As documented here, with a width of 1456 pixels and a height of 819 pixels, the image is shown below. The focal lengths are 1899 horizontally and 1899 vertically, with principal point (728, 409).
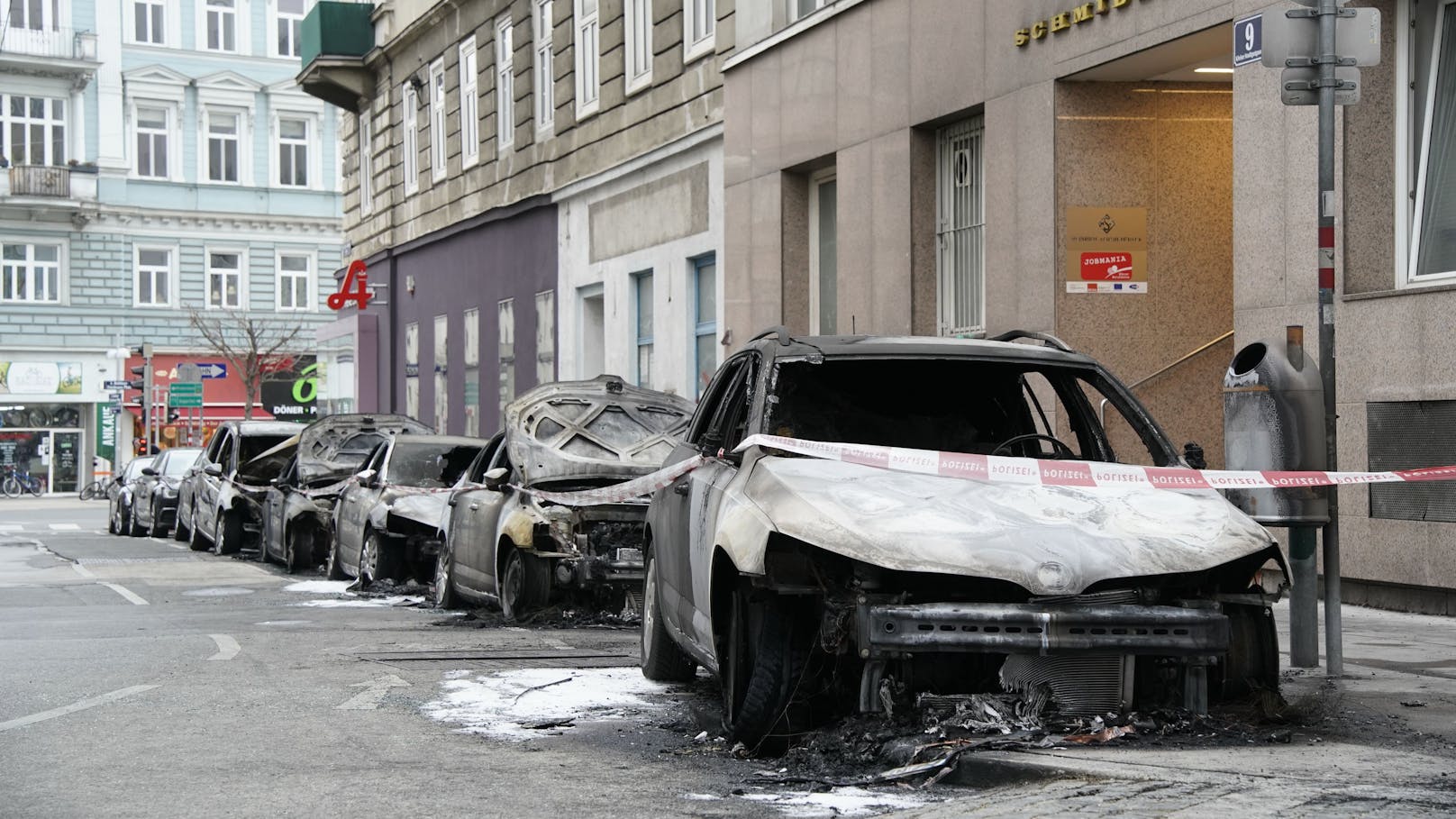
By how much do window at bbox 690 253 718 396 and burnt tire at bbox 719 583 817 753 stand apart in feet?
57.3

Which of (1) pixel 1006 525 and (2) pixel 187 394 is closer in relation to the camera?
(1) pixel 1006 525

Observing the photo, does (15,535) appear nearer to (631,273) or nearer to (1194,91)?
(631,273)

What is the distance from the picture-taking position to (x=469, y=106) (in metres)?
35.1

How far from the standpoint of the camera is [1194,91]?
1642cm

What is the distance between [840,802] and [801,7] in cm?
1691

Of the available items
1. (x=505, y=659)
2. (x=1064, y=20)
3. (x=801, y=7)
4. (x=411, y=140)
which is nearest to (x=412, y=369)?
(x=411, y=140)

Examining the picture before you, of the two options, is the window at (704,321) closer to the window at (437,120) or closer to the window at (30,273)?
the window at (437,120)

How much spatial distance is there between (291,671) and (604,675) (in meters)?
1.83

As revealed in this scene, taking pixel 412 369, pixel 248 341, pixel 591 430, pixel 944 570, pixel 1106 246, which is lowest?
pixel 944 570

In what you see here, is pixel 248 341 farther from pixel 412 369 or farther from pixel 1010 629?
pixel 1010 629

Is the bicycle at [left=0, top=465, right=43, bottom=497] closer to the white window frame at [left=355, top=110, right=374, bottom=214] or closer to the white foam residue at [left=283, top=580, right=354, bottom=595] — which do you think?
the white window frame at [left=355, top=110, right=374, bottom=214]

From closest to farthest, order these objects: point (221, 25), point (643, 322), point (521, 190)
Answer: point (643, 322)
point (521, 190)
point (221, 25)

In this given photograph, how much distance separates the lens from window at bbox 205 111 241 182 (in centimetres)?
5834

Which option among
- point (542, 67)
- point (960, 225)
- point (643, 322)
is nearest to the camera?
point (960, 225)
